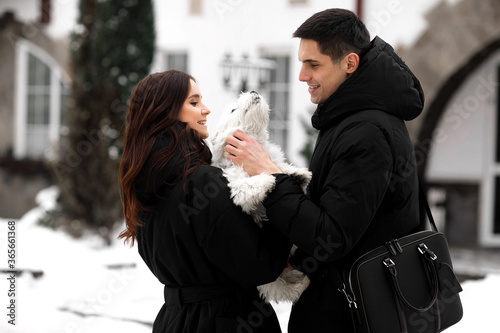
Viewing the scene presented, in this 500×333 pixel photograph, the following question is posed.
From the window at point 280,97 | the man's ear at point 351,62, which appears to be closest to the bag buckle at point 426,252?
the man's ear at point 351,62

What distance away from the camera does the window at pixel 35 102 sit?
10.9m

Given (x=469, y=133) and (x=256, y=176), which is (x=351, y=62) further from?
(x=469, y=133)

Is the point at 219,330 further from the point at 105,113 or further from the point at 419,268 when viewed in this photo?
the point at 105,113

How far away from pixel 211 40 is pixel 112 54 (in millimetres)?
1651

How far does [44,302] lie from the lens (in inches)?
179

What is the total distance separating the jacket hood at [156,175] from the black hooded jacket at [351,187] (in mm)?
339

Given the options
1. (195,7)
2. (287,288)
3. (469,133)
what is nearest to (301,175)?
(287,288)

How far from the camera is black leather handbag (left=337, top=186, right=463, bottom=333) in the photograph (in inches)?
75.8

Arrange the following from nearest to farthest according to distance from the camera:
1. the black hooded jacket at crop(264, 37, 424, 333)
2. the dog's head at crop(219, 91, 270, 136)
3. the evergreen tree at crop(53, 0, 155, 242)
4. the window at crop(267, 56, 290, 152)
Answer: the black hooded jacket at crop(264, 37, 424, 333)
the dog's head at crop(219, 91, 270, 136)
the evergreen tree at crop(53, 0, 155, 242)
the window at crop(267, 56, 290, 152)

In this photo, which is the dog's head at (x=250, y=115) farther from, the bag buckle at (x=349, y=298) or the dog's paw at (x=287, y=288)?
the bag buckle at (x=349, y=298)

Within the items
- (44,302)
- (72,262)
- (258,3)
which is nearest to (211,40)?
(258,3)

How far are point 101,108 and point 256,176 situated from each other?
6535mm

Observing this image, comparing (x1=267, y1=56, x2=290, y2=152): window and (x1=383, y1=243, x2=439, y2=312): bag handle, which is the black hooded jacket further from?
(x1=267, y1=56, x2=290, y2=152): window

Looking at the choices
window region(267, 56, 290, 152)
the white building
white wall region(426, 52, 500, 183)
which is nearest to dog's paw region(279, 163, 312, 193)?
the white building
